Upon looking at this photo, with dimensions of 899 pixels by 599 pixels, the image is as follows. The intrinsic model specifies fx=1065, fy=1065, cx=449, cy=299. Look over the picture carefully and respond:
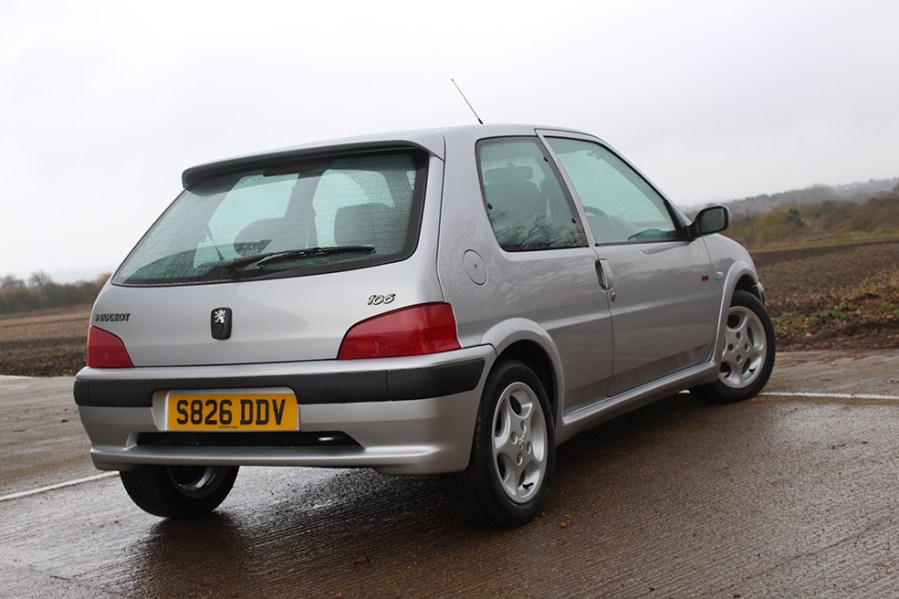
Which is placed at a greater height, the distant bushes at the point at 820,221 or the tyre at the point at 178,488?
the tyre at the point at 178,488

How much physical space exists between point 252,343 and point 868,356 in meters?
6.06

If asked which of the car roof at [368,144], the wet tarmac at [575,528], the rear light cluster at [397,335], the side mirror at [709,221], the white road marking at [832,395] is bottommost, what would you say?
the white road marking at [832,395]

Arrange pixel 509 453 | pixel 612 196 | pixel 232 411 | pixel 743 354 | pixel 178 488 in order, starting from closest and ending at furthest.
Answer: pixel 232 411 < pixel 509 453 < pixel 178 488 < pixel 612 196 < pixel 743 354

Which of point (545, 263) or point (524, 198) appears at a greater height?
point (524, 198)

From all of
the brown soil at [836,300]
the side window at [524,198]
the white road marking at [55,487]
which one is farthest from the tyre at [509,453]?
the brown soil at [836,300]

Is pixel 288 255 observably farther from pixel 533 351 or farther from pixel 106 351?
pixel 533 351

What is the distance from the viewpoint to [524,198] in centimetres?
473

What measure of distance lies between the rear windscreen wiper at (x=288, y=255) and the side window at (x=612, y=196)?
1491 mm

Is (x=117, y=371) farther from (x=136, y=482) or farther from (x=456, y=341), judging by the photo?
(x=456, y=341)

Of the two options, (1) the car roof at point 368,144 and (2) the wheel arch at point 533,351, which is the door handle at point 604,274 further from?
(1) the car roof at point 368,144

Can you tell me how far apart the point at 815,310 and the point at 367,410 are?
1233 cm

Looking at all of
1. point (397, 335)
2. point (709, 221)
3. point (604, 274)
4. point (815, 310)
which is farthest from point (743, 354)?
point (815, 310)

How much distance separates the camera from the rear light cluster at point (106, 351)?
4324mm

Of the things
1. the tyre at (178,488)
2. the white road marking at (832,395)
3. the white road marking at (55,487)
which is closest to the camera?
the tyre at (178,488)
